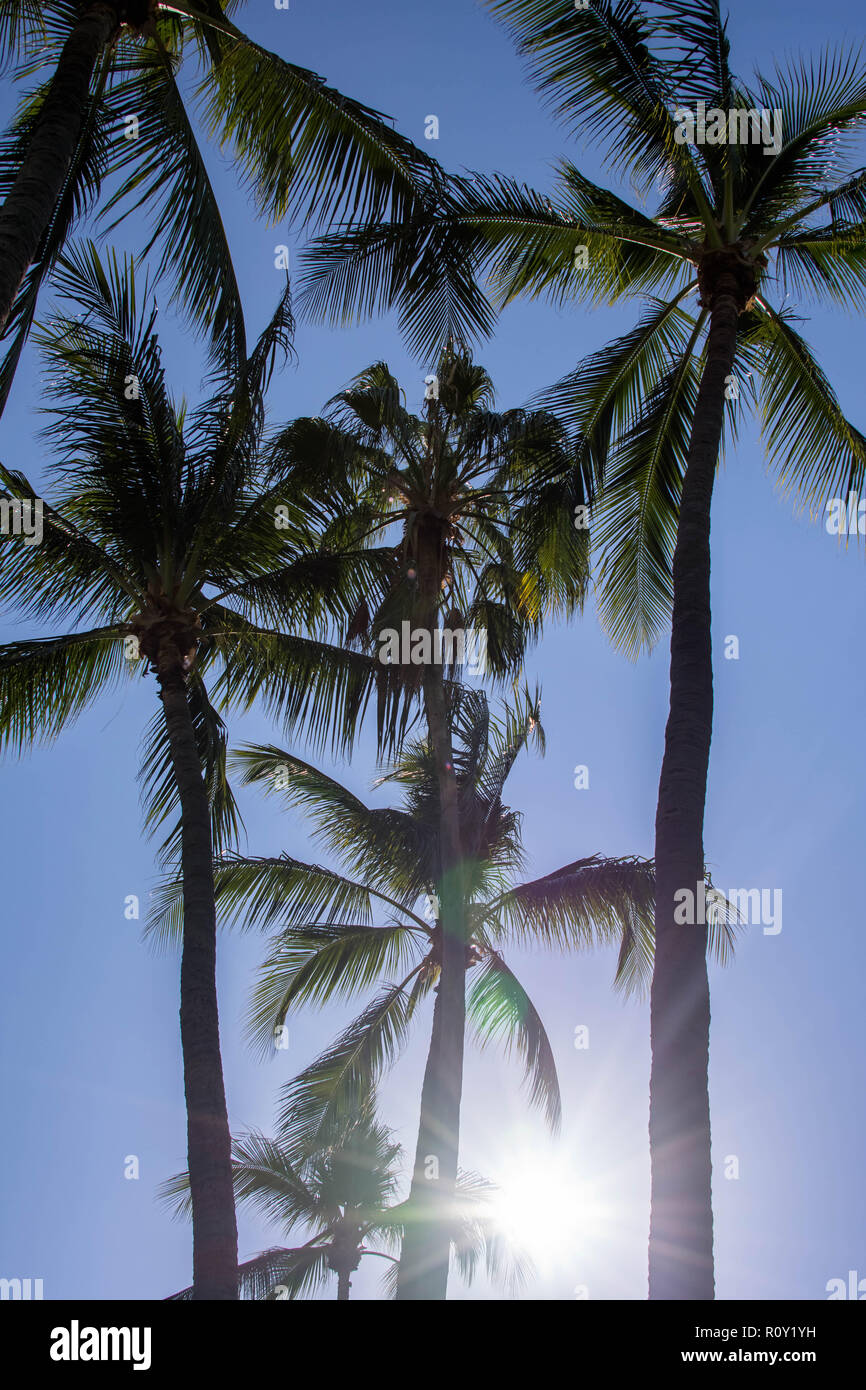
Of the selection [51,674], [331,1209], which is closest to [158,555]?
[51,674]

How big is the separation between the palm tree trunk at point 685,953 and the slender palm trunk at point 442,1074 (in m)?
6.23

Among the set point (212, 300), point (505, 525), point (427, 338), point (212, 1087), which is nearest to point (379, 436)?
point (505, 525)

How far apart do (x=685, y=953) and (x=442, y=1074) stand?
6732 millimetres

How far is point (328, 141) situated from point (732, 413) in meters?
5.10

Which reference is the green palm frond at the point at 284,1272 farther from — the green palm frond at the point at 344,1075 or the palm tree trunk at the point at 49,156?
the palm tree trunk at the point at 49,156

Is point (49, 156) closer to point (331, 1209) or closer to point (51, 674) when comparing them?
point (51, 674)

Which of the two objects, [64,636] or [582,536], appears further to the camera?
[582,536]

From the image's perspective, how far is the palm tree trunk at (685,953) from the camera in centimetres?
721

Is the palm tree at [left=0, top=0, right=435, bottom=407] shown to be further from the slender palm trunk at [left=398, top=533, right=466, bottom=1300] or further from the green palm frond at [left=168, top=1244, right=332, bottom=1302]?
the green palm frond at [left=168, top=1244, right=332, bottom=1302]

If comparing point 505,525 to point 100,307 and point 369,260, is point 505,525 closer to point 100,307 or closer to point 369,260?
point 369,260

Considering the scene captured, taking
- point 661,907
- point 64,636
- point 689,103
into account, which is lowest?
point 661,907

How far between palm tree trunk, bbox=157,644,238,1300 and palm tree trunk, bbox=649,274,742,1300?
10.3ft

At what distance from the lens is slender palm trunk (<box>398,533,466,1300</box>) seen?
43.7ft

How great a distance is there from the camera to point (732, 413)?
44.7 ft
